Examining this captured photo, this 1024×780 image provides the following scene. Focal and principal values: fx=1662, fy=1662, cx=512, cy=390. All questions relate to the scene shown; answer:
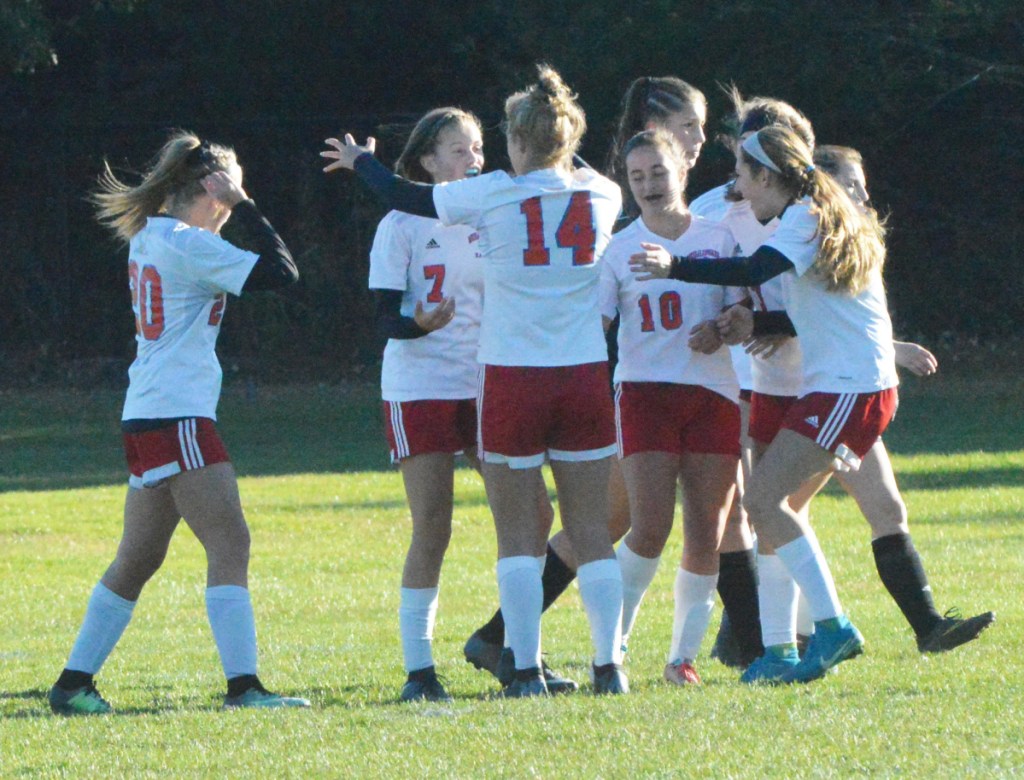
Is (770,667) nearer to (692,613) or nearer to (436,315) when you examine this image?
(692,613)

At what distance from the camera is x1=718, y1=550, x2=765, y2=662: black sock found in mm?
6016

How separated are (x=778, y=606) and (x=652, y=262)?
1.33 metres

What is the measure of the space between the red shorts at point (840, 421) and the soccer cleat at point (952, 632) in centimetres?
72

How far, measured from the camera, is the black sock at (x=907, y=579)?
5734 millimetres

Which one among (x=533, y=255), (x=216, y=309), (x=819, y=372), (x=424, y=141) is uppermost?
(x=424, y=141)

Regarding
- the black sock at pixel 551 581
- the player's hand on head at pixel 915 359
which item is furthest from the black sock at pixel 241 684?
the player's hand on head at pixel 915 359

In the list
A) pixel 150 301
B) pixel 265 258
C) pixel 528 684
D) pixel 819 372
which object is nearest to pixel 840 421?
pixel 819 372

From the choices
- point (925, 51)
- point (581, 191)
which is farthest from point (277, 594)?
point (925, 51)

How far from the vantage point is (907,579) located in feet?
18.8

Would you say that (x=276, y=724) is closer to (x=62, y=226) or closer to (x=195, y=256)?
(x=195, y=256)

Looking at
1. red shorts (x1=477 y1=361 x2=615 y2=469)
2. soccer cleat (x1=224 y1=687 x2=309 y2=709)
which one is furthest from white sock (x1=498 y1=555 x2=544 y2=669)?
soccer cleat (x1=224 y1=687 x2=309 y2=709)

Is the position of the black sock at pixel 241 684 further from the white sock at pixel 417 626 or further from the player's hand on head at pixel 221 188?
the player's hand on head at pixel 221 188

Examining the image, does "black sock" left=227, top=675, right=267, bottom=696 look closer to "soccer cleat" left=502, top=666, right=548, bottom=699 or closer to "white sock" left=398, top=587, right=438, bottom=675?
"white sock" left=398, top=587, right=438, bottom=675

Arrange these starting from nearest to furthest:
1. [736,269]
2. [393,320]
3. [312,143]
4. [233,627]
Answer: [736,269] → [233,627] → [393,320] → [312,143]
